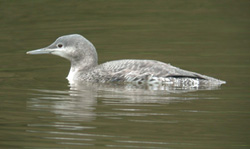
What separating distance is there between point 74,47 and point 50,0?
25.6 ft

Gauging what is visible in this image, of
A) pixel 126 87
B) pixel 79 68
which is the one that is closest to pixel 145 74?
pixel 126 87

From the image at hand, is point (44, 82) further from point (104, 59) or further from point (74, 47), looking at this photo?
point (104, 59)

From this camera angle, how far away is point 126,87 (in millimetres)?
9852

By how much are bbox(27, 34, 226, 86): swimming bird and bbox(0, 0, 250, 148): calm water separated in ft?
0.94

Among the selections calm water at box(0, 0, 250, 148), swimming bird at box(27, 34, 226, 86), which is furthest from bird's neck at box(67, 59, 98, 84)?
calm water at box(0, 0, 250, 148)

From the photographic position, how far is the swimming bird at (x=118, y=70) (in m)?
9.88

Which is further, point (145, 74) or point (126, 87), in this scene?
point (145, 74)

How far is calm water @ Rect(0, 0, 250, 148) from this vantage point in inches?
285

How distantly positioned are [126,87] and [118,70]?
0.46 meters

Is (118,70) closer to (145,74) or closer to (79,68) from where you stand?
(145,74)

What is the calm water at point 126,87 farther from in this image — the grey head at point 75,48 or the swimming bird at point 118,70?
the grey head at point 75,48

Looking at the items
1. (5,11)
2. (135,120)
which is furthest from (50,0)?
(135,120)

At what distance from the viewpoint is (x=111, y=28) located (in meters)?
15.5

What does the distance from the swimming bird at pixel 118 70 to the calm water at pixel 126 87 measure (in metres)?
0.29
